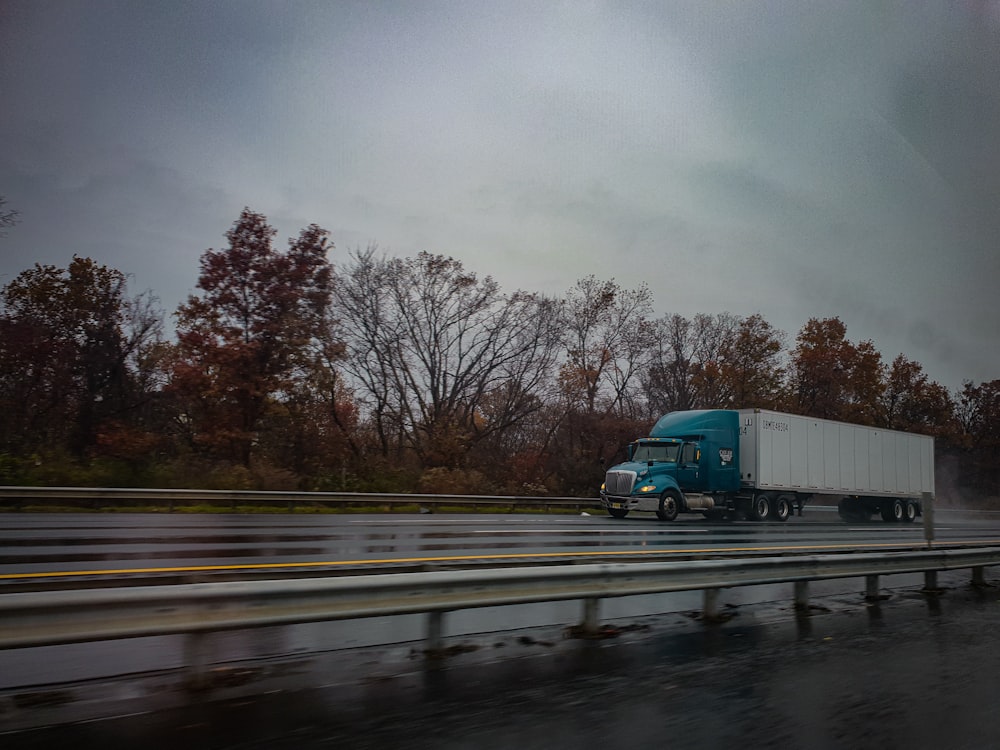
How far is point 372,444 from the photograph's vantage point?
1494 inches

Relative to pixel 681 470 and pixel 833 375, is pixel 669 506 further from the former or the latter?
pixel 833 375

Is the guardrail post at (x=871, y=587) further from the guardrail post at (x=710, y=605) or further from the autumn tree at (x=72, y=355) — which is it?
the autumn tree at (x=72, y=355)

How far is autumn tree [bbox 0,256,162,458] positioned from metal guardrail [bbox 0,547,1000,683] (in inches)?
1042

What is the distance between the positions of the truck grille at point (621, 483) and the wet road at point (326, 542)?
1656 millimetres

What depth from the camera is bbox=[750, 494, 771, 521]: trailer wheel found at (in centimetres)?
2922

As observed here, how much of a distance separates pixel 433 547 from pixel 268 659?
870 cm

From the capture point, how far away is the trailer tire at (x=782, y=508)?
29844mm

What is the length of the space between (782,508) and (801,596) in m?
21.6

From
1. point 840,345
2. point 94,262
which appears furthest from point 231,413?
point 840,345

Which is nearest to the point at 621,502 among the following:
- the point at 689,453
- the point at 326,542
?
the point at 689,453

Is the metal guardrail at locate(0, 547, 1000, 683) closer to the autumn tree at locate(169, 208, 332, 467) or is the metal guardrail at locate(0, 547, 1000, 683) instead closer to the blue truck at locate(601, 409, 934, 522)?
the blue truck at locate(601, 409, 934, 522)

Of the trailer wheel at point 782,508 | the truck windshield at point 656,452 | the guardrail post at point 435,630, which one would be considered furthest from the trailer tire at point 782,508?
the guardrail post at point 435,630

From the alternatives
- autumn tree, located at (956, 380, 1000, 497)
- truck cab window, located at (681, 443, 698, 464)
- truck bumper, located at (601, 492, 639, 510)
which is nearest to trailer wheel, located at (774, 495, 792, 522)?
truck cab window, located at (681, 443, 698, 464)

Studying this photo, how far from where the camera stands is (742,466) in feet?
95.5
